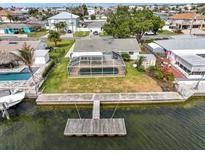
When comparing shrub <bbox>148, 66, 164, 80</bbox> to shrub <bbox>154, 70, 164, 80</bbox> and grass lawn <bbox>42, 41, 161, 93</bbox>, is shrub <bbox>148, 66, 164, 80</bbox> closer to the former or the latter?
shrub <bbox>154, 70, 164, 80</bbox>

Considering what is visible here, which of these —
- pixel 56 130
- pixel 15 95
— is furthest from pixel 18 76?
pixel 56 130

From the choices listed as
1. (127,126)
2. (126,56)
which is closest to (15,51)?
(126,56)

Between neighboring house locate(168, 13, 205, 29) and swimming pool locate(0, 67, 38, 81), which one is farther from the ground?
neighboring house locate(168, 13, 205, 29)

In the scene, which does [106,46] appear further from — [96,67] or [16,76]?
[16,76]

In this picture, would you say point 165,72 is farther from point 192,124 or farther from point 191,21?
point 191,21

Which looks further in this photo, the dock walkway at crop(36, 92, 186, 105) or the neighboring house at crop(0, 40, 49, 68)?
the neighboring house at crop(0, 40, 49, 68)

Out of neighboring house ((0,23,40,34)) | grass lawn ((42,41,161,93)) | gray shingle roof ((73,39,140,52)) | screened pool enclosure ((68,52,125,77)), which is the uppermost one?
neighboring house ((0,23,40,34))

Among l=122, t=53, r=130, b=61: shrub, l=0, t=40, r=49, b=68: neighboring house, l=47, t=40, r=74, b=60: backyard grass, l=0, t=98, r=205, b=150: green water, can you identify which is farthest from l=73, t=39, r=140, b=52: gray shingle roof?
l=0, t=98, r=205, b=150: green water
